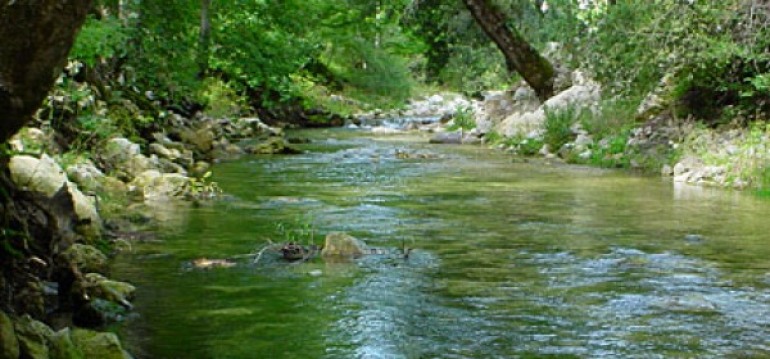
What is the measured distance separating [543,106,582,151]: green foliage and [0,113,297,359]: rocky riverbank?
814 cm

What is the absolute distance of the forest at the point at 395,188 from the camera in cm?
538

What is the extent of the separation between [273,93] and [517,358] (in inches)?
919

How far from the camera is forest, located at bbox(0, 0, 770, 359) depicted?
538 centimetres

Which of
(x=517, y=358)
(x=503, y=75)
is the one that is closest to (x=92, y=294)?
(x=517, y=358)

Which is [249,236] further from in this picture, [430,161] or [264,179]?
[430,161]

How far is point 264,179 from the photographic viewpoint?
13.8 m

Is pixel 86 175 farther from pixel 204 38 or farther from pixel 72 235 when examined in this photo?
pixel 204 38

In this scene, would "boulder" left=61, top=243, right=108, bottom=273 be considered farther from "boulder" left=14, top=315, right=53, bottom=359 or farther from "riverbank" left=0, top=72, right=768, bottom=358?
"boulder" left=14, top=315, right=53, bottom=359

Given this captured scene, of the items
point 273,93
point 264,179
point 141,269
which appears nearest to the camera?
point 141,269

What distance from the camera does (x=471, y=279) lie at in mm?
6883

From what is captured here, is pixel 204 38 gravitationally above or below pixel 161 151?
above

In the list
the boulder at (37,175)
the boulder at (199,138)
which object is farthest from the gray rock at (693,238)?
the boulder at (199,138)

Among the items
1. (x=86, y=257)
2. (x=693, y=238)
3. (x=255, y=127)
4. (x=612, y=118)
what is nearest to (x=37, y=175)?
(x=86, y=257)

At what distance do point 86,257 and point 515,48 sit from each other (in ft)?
49.9
